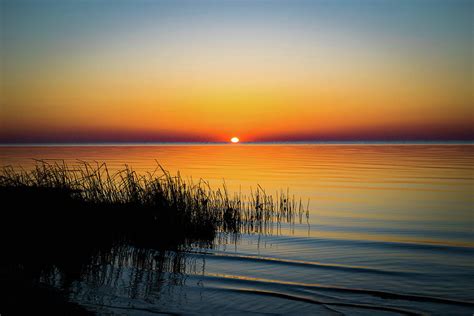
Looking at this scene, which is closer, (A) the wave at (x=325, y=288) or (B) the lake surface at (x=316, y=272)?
(B) the lake surface at (x=316, y=272)

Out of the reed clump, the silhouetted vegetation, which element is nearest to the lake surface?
the silhouetted vegetation

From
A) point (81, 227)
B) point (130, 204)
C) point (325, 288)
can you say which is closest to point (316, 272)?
point (325, 288)

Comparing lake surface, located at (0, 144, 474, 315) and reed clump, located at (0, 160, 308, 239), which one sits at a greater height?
reed clump, located at (0, 160, 308, 239)

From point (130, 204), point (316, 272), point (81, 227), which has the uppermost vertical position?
point (130, 204)

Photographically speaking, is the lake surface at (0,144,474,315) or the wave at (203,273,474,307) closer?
the lake surface at (0,144,474,315)

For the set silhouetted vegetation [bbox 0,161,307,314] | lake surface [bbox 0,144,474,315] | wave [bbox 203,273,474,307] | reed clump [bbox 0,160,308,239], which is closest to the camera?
lake surface [bbox 0,144,474,315]

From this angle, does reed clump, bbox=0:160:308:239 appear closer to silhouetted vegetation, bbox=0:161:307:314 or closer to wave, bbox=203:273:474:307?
silhouetted vegetation, bbox=0:161:307:314

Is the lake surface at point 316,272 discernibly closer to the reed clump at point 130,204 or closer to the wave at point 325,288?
the wave at point 325,288

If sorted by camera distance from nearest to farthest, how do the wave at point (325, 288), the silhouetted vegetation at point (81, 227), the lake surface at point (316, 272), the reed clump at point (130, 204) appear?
the lake surface at point (316, 272) → the wave at point (325, 288) → the silhouetted vegetation at point (81, 227) → the reed clump at point (130, 204)

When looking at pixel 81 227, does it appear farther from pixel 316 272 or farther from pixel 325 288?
pixel 325 288

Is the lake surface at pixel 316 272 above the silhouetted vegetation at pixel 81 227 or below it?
below

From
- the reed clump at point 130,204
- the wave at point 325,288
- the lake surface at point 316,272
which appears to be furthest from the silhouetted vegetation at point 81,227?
the wave at point 325,288

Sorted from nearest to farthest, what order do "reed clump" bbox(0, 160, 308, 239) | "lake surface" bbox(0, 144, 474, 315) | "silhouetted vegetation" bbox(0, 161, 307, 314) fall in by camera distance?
1. "lake surface" bbox(0, 144, 474, 315)
2. "silhouetted vegetation" bbox(0, 161, 307, 314)
3. "reed clump" bbox(0, 160, 308, 239)

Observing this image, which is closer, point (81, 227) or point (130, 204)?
point (81, 227)
